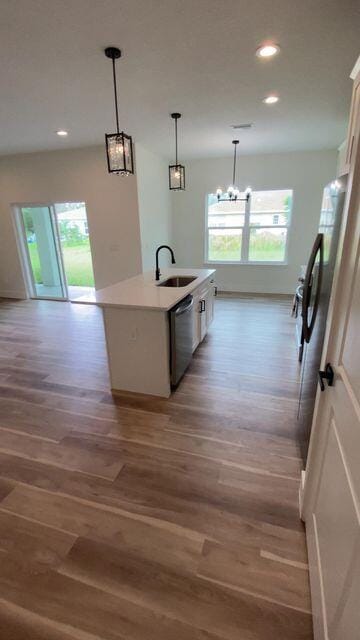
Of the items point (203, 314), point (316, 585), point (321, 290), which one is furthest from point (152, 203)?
point (316, 585)

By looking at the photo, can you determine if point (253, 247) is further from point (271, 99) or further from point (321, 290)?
point (321, 290)

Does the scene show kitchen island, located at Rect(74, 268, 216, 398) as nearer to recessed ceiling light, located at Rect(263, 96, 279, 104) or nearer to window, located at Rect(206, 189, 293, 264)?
recessed ceiling light, located at Rect(263, 96, 279, 104)

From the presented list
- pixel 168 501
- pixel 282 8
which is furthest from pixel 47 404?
pixel 282 8

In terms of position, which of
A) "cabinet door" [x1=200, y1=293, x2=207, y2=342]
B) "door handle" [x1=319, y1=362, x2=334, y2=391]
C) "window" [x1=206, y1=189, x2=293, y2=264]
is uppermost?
"window" [x1=206, y1=189, x2=293, y2=264]

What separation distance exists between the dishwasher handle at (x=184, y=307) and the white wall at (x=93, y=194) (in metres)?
2.74

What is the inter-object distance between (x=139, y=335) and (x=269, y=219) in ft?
15.8

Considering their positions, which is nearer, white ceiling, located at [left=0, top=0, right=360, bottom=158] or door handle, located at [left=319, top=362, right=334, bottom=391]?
door handle, located at [left=319, top=362, right=334, bottom=391]

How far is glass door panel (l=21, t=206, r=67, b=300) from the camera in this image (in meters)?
6.13

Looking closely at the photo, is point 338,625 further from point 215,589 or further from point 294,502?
point 294,502

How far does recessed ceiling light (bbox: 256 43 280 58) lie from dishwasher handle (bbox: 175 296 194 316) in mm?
2092

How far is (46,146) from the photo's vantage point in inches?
199

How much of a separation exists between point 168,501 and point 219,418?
2.76ft

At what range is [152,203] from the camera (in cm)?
576

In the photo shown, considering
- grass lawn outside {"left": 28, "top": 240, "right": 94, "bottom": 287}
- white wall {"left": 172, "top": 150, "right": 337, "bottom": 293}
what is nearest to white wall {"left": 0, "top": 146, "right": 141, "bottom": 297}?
grass lawn outside {"left": 28, "top": 240, "right": 94, "bottom": 287}
